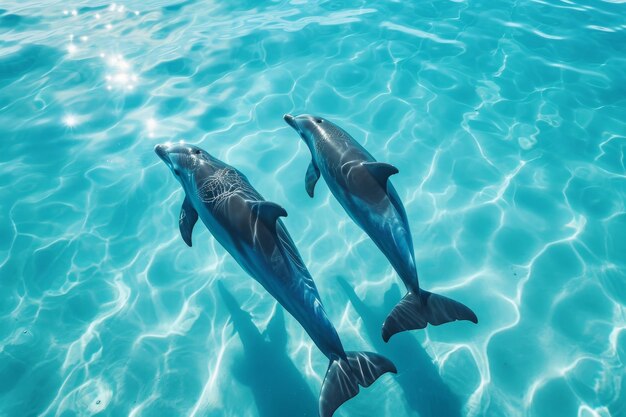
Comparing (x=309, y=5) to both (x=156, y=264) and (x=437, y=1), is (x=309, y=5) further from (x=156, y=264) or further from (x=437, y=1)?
(x=156, y=264)

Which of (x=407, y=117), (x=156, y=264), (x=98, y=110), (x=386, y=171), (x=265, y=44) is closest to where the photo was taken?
(x=386, y=171)

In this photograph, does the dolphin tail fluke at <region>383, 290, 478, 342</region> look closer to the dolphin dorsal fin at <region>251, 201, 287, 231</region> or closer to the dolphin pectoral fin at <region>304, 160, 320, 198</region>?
the dolphin dorsal fin at <region>251, 201, 287, 231</region>

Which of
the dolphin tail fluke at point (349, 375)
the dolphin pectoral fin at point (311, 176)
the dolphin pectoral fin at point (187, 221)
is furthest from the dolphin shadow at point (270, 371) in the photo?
the dolphin pectoral fin at point (311, 176)

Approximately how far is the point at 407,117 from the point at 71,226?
693 cm

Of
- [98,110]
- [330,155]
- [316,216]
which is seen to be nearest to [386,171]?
[330,155]

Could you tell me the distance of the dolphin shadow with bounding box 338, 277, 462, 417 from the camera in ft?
14.8

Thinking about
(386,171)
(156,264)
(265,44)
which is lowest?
(156,264)

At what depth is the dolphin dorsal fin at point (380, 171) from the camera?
4136mm

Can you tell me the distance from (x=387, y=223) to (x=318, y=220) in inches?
90.9

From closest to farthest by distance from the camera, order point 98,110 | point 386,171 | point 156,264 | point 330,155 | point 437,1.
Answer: point 386,171 < point 330,155 < point 156,264 < point 98,110 < point 437,1

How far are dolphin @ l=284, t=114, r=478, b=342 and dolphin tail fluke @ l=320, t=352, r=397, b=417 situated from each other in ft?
0.98

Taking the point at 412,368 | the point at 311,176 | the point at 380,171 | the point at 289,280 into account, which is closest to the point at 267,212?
the point at 289,280

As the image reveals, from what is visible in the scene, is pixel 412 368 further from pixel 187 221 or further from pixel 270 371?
pixel 187 221

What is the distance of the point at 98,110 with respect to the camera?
8.98m
